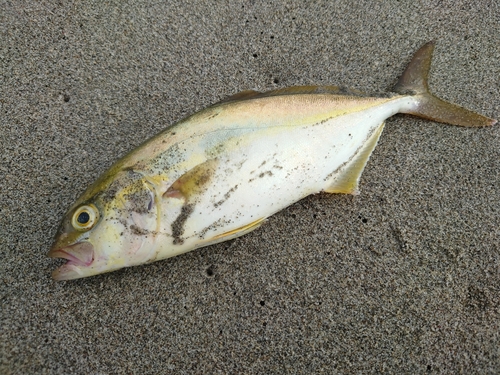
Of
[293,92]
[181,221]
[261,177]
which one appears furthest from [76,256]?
[293,92]

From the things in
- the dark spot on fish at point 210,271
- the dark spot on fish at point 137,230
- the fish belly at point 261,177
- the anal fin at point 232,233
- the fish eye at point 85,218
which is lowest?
the dark spot on fish at point 210,271

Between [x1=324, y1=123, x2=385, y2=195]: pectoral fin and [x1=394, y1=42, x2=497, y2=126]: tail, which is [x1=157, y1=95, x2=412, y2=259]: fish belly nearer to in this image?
[x1=324, y1=123, x2=385, y2=195]: pectoral fin

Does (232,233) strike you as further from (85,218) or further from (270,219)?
(85,218)

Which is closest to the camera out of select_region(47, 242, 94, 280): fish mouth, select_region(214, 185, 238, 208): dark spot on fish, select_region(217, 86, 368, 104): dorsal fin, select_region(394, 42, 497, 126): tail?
select_region(47, 242, 94, 280): fish mouth

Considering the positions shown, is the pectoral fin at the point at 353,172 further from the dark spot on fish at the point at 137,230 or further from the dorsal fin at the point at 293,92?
the dark spot on fish at the point at 137,230

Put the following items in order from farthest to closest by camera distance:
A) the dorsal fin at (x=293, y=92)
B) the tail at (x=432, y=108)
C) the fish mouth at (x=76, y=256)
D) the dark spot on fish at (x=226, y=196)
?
the tail at (x=432, y=108) < the dorsal fin at (x=293, y=92) < the dark spot on fish at (x=226, y=196) < the fish mouth at (x=76, y=256)

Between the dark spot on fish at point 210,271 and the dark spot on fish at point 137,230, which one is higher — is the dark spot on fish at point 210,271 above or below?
below

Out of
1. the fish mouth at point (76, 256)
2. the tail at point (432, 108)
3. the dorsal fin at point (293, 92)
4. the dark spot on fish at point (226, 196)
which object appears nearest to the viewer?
the fish mouth at point (76, 256)

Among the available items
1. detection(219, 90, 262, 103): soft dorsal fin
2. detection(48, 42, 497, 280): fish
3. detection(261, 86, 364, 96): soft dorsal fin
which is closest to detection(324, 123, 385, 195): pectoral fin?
detection(48, 42, 497, 280): fish

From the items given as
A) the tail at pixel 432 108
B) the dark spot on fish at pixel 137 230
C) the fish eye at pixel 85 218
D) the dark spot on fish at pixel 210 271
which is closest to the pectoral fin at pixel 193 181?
the dark spot on fish at pixel 137 230
